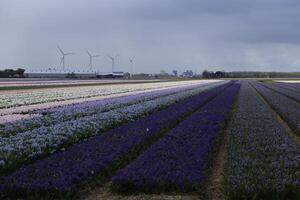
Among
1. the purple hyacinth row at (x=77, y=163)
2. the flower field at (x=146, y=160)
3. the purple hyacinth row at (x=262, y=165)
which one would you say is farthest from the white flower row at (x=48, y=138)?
the purple hyacinth row at (x=262, y=165)

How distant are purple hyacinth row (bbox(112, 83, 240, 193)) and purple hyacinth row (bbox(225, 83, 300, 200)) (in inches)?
25.3

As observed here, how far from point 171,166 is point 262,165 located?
6.24 ft

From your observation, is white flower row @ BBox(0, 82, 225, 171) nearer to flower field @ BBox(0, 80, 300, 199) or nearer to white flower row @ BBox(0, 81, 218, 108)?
flower field @ BBox(0, 80, 300, 199)

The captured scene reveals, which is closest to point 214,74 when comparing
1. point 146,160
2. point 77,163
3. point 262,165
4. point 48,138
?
point 48,138

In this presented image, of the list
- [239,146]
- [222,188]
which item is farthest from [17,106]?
[222,188]

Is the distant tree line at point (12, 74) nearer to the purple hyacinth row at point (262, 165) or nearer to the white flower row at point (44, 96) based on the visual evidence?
the white flower row at point (44, 96)

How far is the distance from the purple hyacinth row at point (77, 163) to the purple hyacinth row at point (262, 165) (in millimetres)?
2649

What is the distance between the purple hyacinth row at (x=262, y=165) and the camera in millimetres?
7527

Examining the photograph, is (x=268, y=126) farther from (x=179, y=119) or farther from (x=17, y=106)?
(x=17, y=106)

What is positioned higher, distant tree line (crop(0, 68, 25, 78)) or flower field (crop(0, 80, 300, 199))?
flower field (crop(0, 80, 300, 199))

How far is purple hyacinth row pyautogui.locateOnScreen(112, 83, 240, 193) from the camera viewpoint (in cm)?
827

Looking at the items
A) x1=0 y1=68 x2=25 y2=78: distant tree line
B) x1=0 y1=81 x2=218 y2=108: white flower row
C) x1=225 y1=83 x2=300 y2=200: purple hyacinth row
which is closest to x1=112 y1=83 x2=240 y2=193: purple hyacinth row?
x1=225 y1=83 x2=300 y2=200: purple hyacinth row

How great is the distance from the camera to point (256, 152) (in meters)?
10.8

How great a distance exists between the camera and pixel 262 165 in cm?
935
